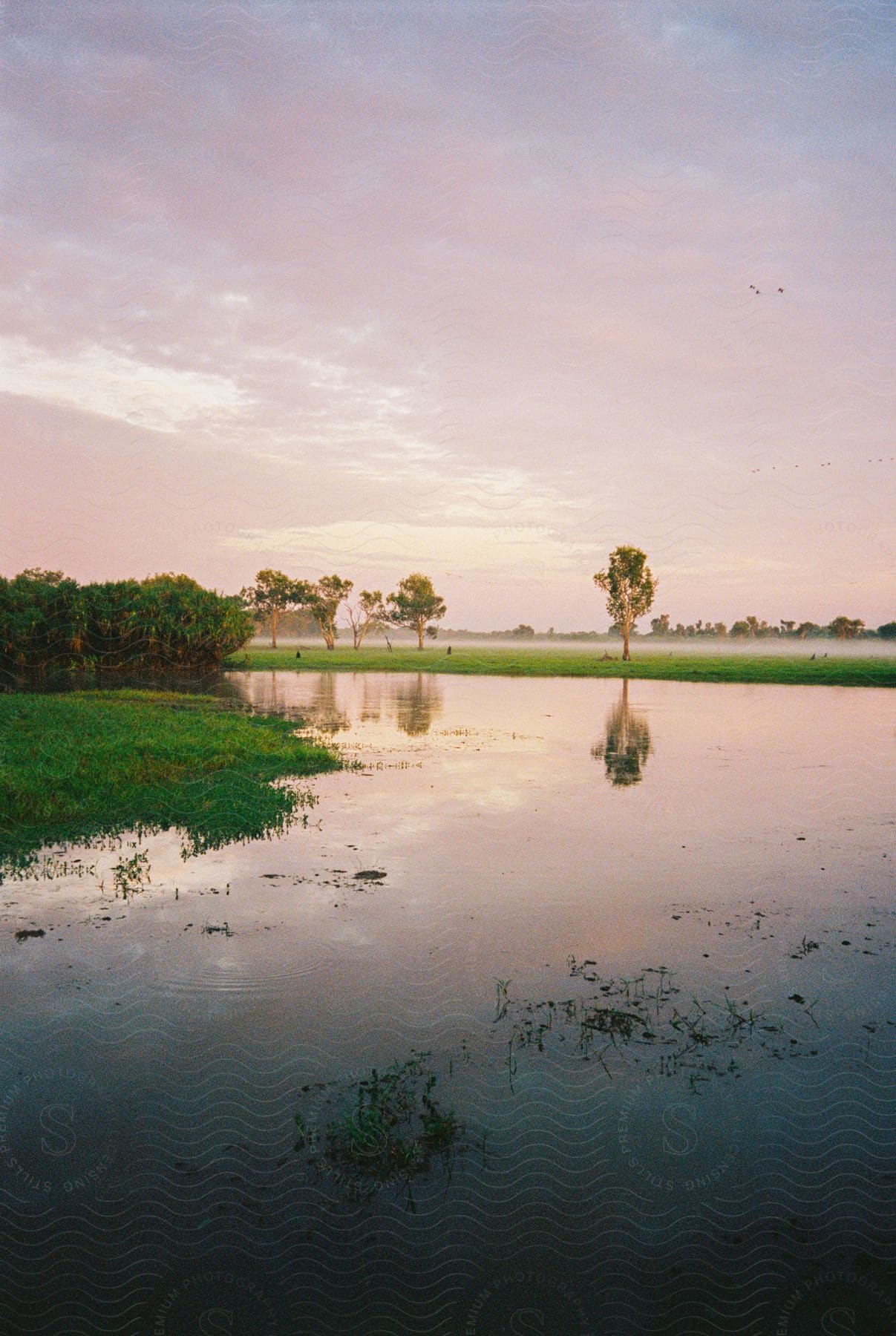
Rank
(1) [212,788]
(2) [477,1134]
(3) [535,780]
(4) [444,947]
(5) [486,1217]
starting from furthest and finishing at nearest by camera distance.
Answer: (3) [535,780], (1) [212,788], (4) [444,947], (2) [477,1134], (5) [486,1217]

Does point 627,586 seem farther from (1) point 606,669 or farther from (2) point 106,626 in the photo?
(2) point 106,626

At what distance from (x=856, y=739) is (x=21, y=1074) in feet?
91.5

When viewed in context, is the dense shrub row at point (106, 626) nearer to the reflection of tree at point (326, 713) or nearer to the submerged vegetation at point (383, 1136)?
the reflection of tree at point (326, 713)

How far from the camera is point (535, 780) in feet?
62.3

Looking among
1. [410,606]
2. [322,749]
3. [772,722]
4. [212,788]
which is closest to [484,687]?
[772,722]

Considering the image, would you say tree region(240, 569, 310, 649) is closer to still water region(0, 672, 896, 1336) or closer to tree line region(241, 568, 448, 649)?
tree line region(241, 568, 448, 649)

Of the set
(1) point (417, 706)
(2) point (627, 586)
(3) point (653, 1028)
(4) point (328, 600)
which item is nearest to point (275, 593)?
(4) point (328, 600)

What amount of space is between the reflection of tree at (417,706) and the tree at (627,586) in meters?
38.9

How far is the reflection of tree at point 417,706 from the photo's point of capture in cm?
2985

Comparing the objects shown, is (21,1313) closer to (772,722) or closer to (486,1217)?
(486,1217)

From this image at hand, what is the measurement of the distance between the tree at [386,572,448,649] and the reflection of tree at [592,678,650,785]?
99679mm

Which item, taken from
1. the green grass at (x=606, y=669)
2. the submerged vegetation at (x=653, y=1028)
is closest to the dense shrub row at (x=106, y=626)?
the green grass at (x=606, y=669)

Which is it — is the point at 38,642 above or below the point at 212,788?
above

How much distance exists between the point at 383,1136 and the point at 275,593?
124121 millimetres
